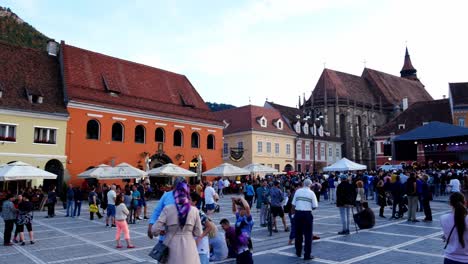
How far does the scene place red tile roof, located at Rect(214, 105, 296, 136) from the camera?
46.8m

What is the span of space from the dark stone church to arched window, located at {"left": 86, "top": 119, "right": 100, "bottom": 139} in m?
38.1

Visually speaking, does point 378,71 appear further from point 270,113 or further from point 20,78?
point 20,78

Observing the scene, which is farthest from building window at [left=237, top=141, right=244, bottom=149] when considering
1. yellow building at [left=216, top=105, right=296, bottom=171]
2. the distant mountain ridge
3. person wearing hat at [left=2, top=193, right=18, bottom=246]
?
the distant mountain ridge

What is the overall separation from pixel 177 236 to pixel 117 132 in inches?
1119

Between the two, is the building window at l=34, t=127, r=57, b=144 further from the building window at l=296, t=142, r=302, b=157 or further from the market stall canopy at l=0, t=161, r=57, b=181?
the building window at l=296, t=142, r=302, b=157

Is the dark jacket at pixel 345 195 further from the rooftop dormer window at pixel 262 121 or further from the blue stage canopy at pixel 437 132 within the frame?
the rooftop dormer window at pixel 262 121

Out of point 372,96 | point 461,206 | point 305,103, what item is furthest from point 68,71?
point 372,96

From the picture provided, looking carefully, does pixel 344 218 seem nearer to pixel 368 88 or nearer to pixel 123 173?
pixel 123 173

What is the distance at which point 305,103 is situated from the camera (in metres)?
67.7

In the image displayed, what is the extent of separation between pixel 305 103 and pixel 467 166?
30202 millimetres

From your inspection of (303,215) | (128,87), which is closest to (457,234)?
(303,215)

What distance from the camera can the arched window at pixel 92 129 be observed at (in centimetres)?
3008

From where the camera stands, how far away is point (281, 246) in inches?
430

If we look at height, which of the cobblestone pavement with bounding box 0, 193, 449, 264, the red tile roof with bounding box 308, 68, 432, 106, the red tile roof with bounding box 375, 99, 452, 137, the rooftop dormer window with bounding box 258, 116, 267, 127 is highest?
the red tile roof with bounding box 308, 68, 432, 106
